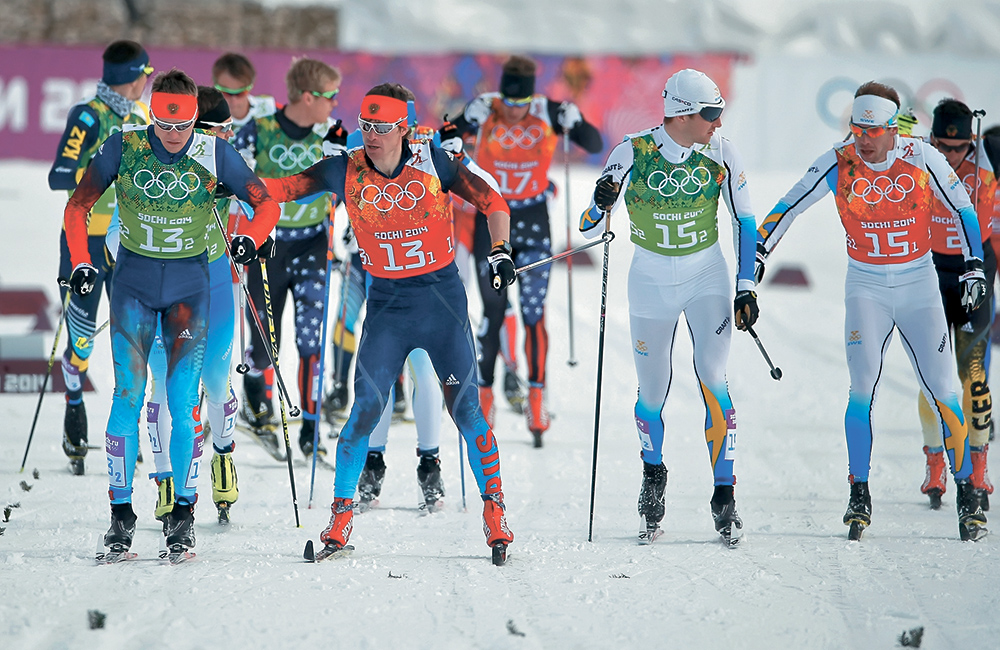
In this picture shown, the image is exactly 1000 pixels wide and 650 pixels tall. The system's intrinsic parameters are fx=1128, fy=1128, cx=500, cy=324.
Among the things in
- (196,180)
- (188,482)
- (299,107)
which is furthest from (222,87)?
(188,482)

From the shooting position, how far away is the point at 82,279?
4.64m

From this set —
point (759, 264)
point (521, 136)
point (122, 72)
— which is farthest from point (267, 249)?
point (521, 136)

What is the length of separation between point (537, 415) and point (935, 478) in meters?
2.49

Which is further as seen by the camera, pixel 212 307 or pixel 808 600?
pixel 212 307

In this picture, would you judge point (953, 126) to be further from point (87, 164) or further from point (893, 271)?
point (87, 164)

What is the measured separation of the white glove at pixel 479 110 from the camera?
746 centimetres

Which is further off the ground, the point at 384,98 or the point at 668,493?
the point at 384,98

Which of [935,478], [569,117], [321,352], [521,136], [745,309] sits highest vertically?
[569,117]

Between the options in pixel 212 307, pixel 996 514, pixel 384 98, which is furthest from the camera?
pixel 996 514

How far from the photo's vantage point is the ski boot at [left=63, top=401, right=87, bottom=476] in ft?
20.6

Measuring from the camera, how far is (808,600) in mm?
4309

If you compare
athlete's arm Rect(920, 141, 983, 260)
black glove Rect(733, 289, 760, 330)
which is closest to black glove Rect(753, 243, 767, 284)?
black glove Rect(733, 289, 760, 330)

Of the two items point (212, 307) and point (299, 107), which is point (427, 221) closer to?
point (212, 307)

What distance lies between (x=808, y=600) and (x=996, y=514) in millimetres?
1919
